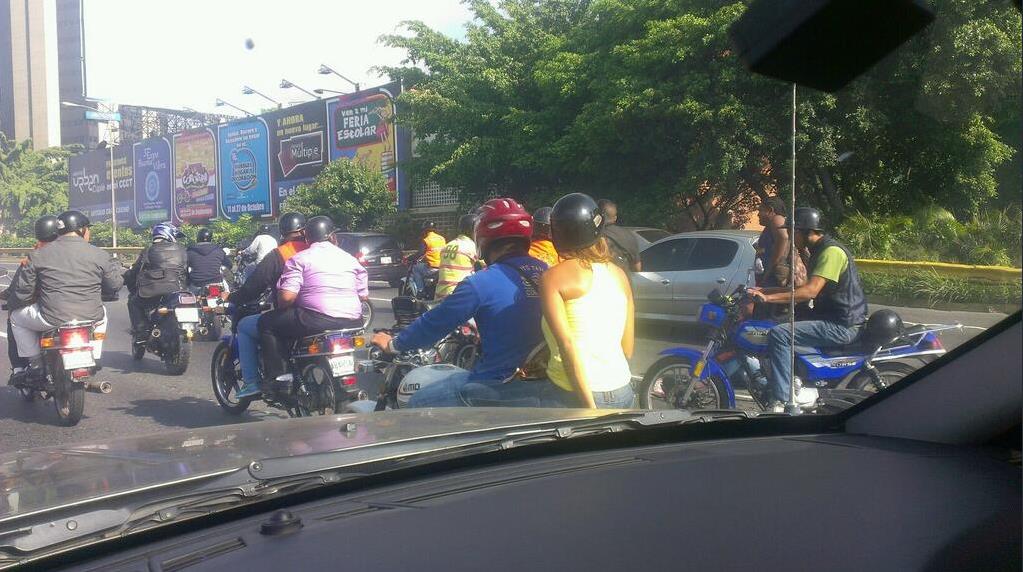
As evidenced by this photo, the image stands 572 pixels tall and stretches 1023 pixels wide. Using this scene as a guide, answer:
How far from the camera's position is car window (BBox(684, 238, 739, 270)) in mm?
10141

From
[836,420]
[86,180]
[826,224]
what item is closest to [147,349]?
[826,224]

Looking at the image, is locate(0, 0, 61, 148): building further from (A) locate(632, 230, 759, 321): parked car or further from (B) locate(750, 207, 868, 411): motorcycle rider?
(B) locate(750, 207, 868, 411): motorcycle rider

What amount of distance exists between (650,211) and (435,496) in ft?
48.2

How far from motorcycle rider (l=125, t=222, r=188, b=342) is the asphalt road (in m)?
0.55

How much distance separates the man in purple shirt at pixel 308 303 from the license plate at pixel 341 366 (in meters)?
0.33

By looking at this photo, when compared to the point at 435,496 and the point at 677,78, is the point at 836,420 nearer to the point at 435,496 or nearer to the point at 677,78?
the point at 435,496

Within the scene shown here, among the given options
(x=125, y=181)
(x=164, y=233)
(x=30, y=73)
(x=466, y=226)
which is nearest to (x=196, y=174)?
(x=125, y=181)

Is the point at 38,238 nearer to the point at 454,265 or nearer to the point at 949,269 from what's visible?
the point at 454,265


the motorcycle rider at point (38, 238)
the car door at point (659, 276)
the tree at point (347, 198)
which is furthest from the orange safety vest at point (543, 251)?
the tree at point (347, 198)

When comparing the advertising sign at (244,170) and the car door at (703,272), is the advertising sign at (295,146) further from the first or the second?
the car door at (703,272)

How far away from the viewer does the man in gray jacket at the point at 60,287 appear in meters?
6.99

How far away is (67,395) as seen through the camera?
22.2 ft

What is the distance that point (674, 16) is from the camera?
26.5 feet

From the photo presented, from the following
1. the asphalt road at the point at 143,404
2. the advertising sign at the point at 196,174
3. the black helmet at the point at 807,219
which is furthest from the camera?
the advertising sign at the point at 196,174
